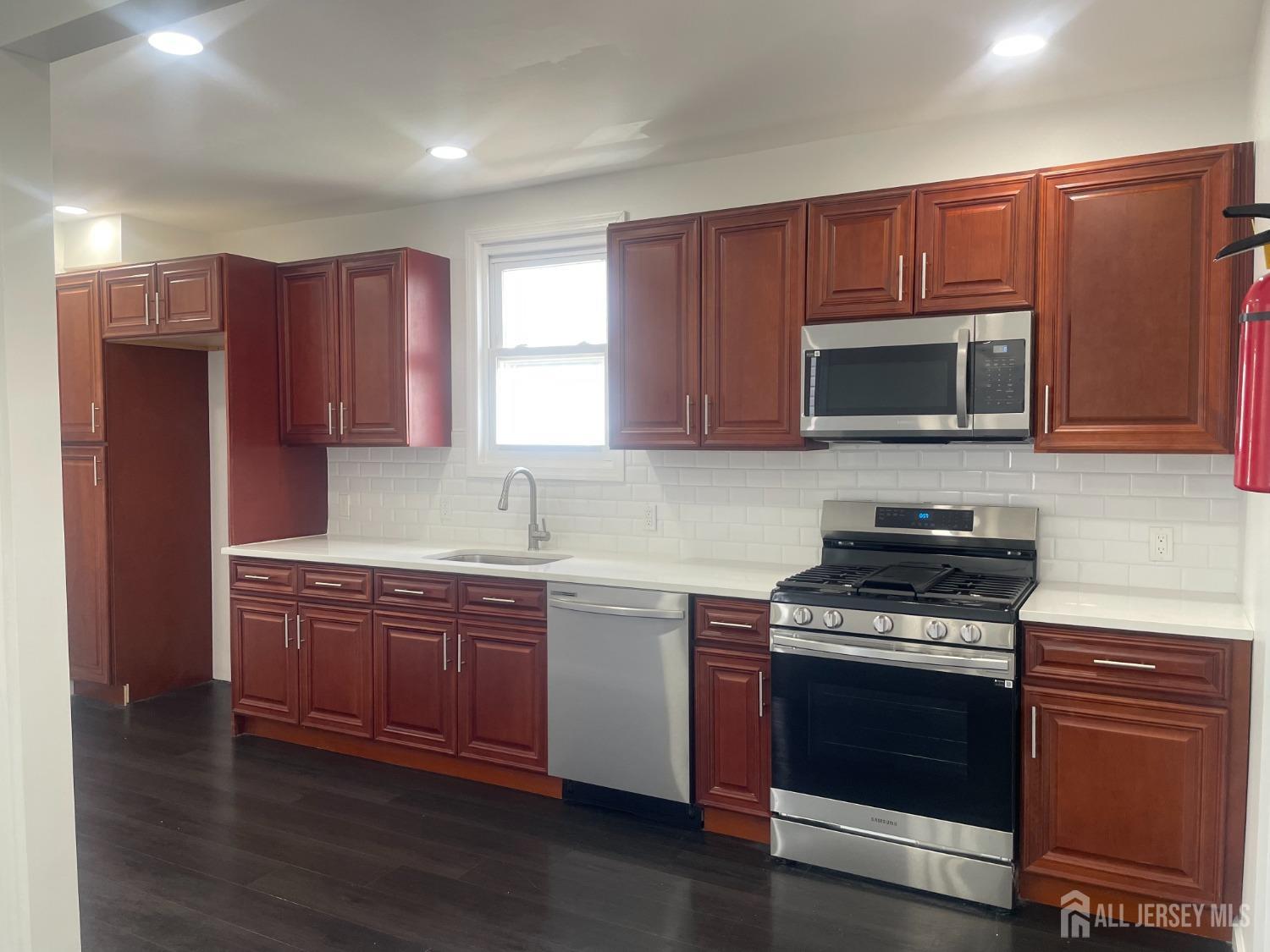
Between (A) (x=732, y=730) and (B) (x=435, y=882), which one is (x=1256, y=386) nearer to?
(A) (x=732, y=730)

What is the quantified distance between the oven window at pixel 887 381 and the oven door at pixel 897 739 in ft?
2.70

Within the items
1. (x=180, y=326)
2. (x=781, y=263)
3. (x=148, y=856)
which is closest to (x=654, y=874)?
(x=148, y=856)

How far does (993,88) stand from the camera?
3.11 metres

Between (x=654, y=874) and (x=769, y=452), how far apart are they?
172cm

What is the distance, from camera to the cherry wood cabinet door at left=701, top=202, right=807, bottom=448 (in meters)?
3.39

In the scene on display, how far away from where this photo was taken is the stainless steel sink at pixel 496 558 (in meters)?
4.12

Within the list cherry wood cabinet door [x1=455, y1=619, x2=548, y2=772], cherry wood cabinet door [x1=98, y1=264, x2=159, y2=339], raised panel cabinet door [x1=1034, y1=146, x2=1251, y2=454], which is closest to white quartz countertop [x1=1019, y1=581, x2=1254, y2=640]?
raised panel cabinet door [x1=1034, y1=146, x2=1251, y2=454]

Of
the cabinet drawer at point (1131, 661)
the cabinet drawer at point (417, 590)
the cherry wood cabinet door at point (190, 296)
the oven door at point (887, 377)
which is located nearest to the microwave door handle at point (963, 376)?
the oven door at point (887, 377)

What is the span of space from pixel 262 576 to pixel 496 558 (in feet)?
3.72

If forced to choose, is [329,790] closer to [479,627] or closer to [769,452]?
[479,627]

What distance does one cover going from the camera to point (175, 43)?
278 cm

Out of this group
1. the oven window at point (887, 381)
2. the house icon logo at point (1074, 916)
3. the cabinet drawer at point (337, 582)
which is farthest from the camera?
the cabinet drawer at point (337, 582)

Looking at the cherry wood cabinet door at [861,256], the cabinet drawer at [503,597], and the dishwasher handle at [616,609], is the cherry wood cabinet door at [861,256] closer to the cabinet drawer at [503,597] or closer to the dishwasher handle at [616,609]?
the dishwasher handle at [616,609]

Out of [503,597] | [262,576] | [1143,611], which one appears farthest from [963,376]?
[262,576]
